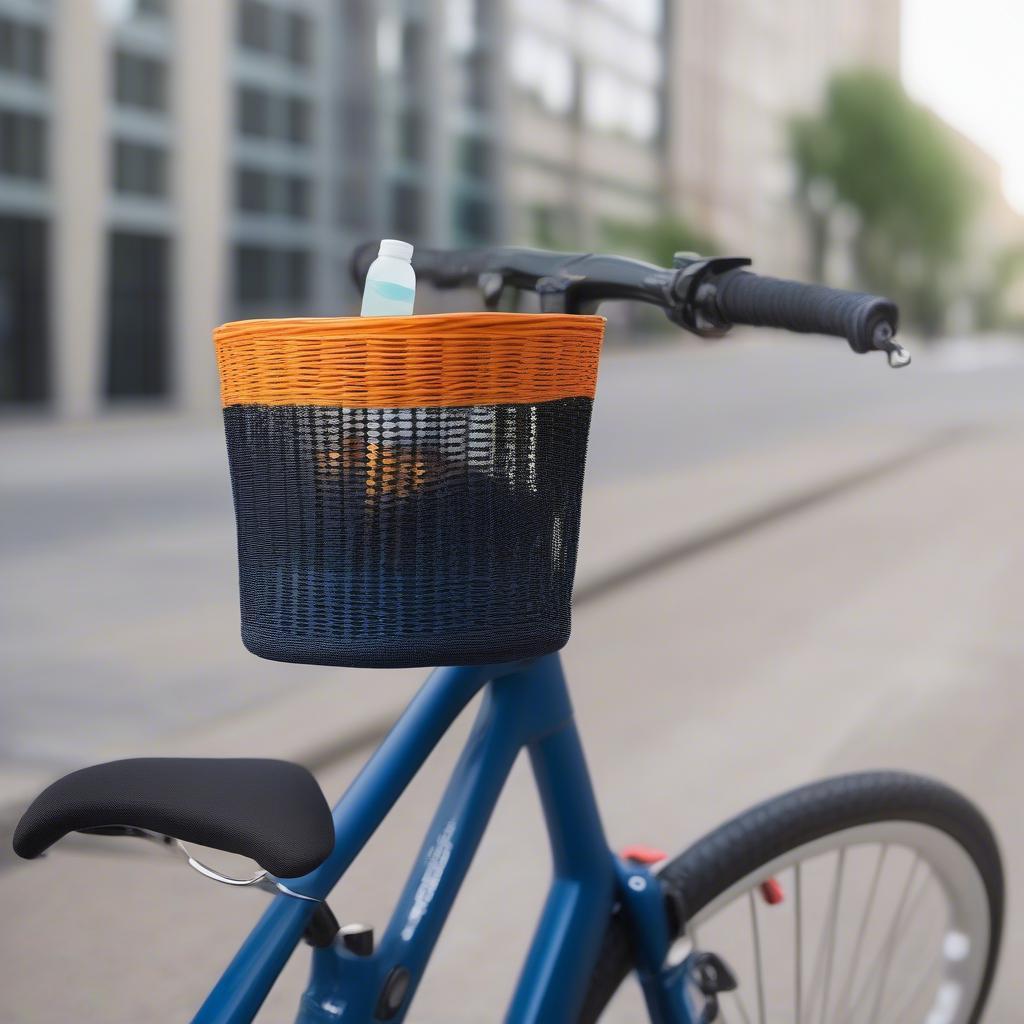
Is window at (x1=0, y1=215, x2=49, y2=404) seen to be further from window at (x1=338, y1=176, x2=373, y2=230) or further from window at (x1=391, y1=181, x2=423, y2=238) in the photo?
window at (x1=391, y1=181, x2=423, y2=238)

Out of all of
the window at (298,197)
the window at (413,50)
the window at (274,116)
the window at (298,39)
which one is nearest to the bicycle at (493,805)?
the window at (274,116)

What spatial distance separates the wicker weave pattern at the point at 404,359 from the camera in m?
1.45

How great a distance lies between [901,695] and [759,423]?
15.9 metres

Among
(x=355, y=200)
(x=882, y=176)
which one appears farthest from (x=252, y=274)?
(x=882, y=176)

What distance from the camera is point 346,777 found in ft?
16.4

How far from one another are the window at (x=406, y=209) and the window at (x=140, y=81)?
405 inches

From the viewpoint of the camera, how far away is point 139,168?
79.4ft

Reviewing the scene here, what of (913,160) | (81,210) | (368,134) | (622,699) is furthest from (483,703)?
(913,160)

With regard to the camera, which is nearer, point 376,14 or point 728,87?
point 376,14

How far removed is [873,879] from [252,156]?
28040mm

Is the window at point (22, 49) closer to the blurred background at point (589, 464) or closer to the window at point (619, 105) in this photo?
the blurred background at point (589, 464)

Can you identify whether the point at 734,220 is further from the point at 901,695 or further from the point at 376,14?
the point at 901,695

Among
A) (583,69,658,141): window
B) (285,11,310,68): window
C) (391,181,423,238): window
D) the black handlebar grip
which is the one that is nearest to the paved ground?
the black handlebar grip

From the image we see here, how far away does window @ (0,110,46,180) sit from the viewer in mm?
21750
